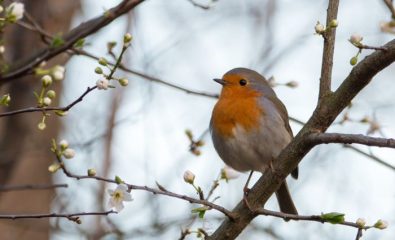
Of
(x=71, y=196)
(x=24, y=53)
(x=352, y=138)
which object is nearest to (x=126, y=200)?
(x=352, y=138)

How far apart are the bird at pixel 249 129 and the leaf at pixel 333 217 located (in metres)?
1.56

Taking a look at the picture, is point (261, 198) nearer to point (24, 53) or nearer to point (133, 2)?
point (133, 2)

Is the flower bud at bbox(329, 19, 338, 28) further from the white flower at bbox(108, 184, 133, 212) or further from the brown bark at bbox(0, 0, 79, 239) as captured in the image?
the brown bark at bbox(0, 0, 79, 239)

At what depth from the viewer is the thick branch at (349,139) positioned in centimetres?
247

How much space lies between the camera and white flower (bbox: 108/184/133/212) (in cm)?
296

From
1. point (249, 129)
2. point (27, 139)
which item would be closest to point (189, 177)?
point (249, 129)

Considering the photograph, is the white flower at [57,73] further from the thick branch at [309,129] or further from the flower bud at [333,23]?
the flower bud at [333,23]

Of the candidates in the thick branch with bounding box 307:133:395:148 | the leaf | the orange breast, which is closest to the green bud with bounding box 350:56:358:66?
the thick branch with bounding box 307:133:395:148

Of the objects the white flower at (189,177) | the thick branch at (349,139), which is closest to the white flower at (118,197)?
the white flower at (189,177)

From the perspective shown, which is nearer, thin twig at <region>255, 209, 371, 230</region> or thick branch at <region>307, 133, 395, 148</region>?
thick branch at <region>307, 133, 395, 148</region>

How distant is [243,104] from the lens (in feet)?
15.6

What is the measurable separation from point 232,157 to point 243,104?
374mm

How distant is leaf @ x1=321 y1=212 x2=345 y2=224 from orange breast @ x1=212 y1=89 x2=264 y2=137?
5.79ft

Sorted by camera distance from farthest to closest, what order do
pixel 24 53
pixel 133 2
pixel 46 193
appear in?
pixel 46 193 < pixel 24 53 < pixel 133 2
